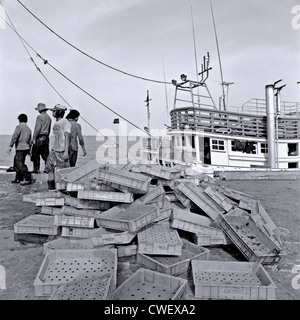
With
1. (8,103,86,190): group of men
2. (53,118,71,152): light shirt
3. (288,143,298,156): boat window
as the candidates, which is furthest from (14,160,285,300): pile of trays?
(288,143,298,156): boat window

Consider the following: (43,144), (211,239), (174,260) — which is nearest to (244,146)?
(43,144)

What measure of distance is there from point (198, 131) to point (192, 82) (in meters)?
3.37

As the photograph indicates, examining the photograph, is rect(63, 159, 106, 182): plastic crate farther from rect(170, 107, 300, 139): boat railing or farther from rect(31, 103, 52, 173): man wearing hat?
rect(170, 107, 300, 139): boat railing

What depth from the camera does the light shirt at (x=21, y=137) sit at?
26.0 ft

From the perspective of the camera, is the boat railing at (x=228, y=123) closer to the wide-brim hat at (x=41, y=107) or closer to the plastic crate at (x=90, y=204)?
the wide-brim hat at (x=41, y=107)

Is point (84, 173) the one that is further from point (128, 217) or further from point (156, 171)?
point (128, 217)

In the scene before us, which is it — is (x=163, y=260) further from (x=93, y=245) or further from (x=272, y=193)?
(x=272, y=193)

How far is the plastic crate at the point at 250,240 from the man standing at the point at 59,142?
3.86 m

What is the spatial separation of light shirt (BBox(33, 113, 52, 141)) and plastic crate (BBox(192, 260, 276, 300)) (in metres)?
6.80

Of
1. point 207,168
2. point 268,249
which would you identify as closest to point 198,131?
point 207,168

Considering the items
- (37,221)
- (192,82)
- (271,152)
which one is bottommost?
(37,221)

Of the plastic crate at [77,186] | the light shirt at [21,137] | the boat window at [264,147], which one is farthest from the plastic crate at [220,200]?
the boat window at [264,147]
